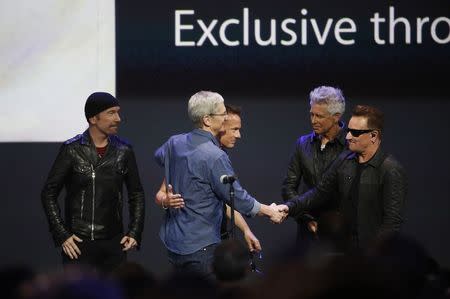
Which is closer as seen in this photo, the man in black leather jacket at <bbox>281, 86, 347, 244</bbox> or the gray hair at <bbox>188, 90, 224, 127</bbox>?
the gray hair at <bbox>188, 90, 224, 127</bbox>

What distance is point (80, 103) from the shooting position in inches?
285

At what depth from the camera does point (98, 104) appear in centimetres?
570

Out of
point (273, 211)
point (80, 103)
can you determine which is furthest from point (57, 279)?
point (80, 103)

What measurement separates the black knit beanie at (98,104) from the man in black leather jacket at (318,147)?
50.7 inches

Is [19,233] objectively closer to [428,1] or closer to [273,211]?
[273,211]

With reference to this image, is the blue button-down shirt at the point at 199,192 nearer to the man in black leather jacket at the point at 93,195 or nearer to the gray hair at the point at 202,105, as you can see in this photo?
the gray hair at the point at 202,105

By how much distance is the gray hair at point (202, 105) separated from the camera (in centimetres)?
519

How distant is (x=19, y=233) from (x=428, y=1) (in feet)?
12.7

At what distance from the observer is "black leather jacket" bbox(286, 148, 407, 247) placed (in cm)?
509

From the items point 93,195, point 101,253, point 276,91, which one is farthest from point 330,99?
point 101,253

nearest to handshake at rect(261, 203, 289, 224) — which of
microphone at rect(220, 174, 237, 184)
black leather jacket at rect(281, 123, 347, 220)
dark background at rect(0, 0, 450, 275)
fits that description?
black leather jacket at rect(281, 123, 347, 220)

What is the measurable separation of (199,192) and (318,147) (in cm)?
113

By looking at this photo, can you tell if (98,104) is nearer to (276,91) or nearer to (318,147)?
(318,147)

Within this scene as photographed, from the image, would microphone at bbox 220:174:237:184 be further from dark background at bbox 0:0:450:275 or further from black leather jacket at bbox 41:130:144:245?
dark background at bbox 0:0:450:275
